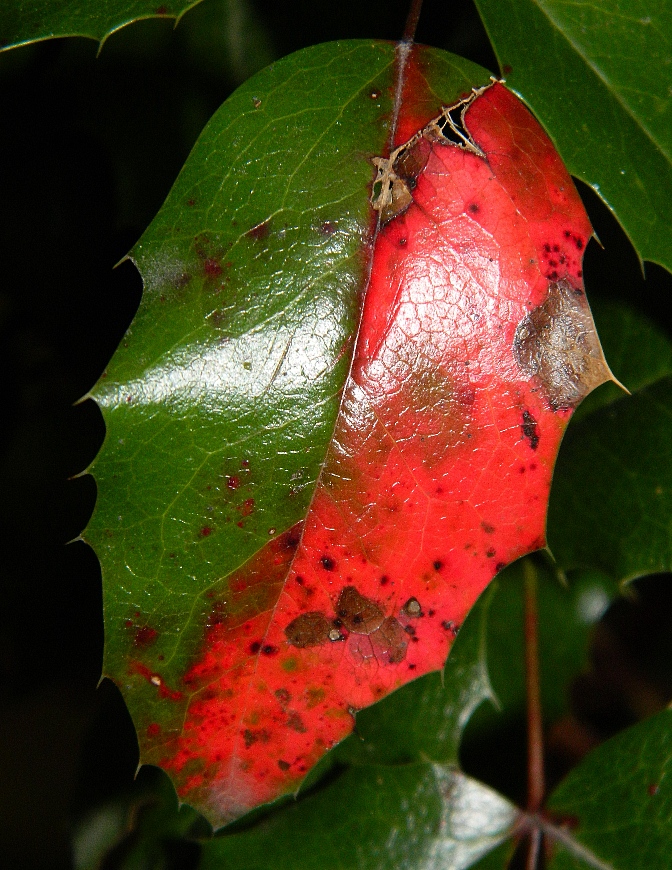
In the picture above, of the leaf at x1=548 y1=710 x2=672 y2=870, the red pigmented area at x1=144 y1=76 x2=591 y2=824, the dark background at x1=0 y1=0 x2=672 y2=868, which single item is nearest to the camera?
the red pigmented area at x1=144 y1=76 x2=591 y2=824

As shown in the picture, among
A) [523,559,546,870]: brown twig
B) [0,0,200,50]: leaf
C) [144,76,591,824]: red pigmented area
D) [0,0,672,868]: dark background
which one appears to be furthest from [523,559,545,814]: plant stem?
[0,0,200,50]: leaf

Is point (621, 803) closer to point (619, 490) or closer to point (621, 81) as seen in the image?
point (619, 490)

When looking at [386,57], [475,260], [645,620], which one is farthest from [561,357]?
[645,620]

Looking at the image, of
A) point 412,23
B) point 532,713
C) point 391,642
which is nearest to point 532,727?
point 532,713

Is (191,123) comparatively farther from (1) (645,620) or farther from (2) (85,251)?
(1) (645,620)

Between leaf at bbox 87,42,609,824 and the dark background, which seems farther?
the dark background

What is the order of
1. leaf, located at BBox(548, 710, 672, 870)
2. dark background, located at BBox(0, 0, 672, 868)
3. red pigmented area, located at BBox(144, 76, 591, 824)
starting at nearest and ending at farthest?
red pigmented area, located at BBox(144, 76, 591, 824) < leaf, located at BBox(548, 710, 672, 870) < dark background, located at BBox(0, 0, 672, 868)

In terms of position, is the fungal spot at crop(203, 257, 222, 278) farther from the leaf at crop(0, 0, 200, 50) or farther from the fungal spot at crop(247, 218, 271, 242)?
the leaf at crop(0, 0, 200, 50)
